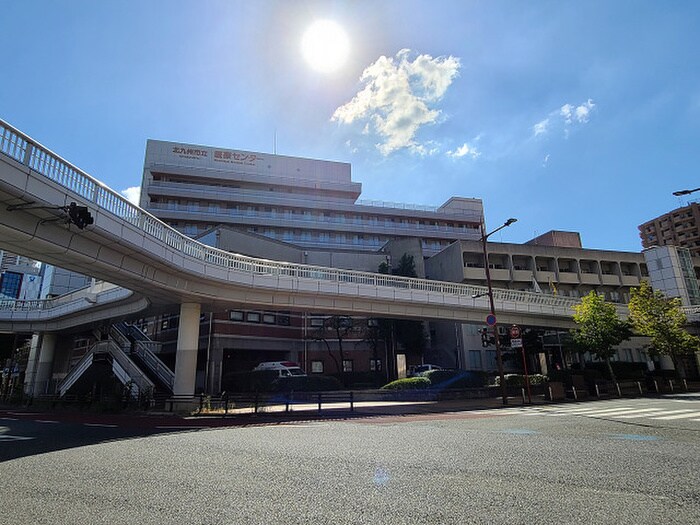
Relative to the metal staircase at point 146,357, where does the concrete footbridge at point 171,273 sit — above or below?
above

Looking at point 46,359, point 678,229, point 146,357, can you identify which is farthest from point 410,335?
point 678,229

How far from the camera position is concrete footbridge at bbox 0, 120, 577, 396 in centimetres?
1223

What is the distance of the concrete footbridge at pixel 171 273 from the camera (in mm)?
12227

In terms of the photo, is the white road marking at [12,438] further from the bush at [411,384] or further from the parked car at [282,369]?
the parked car at [282,369]

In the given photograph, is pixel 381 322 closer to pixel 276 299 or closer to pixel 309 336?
pixel 309 336

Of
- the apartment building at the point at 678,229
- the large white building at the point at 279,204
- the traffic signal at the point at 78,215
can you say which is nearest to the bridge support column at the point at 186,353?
the traffic signal at the point at 78,215

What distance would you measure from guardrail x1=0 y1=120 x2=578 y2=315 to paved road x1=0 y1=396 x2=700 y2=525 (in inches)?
299

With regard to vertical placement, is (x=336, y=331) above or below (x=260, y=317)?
below

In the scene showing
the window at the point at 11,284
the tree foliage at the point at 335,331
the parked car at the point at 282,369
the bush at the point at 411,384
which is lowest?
the bush at the point at 411,384

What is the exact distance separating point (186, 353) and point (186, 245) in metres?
5.61

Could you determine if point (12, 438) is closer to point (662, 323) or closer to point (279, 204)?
point (662, 323)

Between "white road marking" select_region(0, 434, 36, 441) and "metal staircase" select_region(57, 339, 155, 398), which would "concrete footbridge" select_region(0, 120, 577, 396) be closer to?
"metal staircase" select_region(57, 339, 155, 398)

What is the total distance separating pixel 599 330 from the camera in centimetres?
2802

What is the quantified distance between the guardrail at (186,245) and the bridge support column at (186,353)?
324 cm
